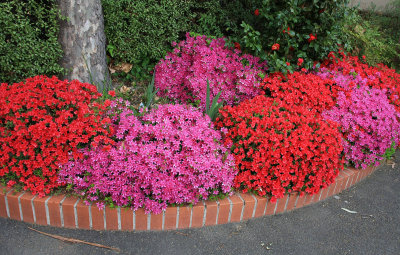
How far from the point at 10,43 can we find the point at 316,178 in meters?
3.00

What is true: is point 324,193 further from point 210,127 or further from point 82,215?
point 82,215

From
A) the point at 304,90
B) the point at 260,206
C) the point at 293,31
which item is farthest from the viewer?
the point at 293,31

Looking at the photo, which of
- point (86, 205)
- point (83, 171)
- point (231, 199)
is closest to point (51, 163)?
point (83, 171)

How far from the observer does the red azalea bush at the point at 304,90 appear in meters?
3.36

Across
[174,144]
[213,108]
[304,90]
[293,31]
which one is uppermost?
[293,31]

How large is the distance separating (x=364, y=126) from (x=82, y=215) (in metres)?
2.71

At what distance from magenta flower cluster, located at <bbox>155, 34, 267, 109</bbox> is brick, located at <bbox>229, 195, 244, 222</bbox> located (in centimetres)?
127

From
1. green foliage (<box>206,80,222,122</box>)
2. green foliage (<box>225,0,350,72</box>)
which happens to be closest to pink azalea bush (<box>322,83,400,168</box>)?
green foliage (<box>225,0,350,72</box>)

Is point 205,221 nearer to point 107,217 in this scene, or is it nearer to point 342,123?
point 107,217

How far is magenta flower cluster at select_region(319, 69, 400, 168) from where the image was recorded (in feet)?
10.4

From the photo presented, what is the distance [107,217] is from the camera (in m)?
2.41

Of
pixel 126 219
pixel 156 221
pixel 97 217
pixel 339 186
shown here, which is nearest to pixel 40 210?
pixel 97 217

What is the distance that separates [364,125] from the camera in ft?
10.5

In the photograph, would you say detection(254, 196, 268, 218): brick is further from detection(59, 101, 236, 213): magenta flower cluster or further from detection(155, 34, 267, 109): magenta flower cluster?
detection(155, 34, 267, 109): magenta flower cluster
